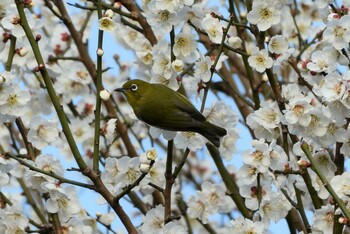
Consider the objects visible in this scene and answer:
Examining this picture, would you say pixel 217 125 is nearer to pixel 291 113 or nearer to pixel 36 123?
pixel 291 113

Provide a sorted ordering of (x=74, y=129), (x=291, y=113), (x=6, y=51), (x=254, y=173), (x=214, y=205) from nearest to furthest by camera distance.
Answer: (x=291, y=113) < (x=254, y=173) < (x=6, y=51) < (x=214, y=205) < (x=74, y=129)

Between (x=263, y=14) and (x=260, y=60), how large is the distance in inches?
8.3

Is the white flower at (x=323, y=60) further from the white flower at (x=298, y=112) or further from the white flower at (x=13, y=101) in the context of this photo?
the white flower at (x=13, y=101)

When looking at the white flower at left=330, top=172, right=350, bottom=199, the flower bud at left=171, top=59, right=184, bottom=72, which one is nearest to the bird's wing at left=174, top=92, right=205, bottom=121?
the flower bud at left=171, top=59, right=184, bottom=72

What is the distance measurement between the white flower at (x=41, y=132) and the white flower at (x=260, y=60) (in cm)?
96

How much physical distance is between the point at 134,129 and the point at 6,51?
164cm

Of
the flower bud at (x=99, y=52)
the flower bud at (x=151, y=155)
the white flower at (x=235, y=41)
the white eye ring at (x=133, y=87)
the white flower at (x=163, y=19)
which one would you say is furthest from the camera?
the white flower at (x=235, y=41)

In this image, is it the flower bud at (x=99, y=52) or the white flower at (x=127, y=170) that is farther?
the white flower at (x=127, y=170)

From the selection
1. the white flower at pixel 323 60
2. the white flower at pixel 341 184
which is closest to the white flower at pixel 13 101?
the white flower at pixel 323 60

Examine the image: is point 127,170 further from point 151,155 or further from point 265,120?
point 265,120

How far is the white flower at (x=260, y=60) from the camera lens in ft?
12.1

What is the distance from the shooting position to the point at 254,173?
370 cm

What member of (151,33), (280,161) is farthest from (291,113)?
(151,33)

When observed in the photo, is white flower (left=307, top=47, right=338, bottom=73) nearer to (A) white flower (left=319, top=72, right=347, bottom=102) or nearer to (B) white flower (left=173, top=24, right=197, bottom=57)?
(A) white flower (left=319, top=72, right=347, bottom=102)
